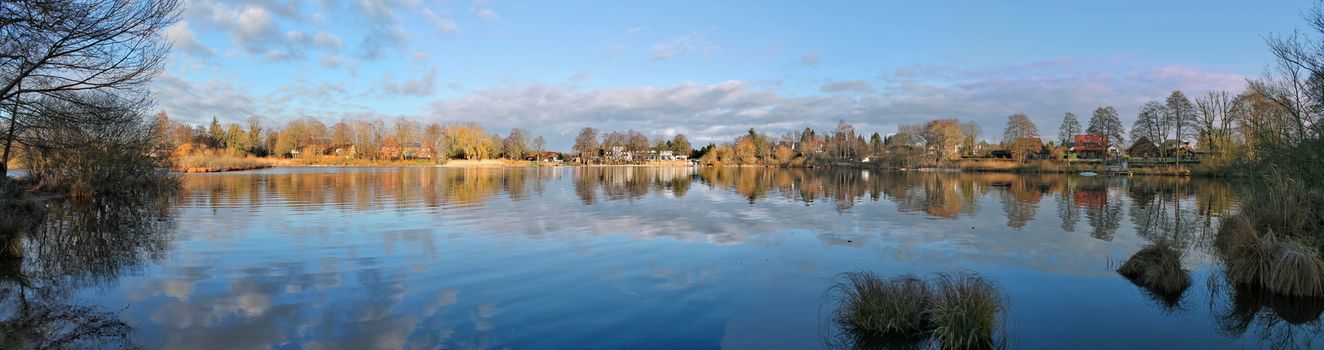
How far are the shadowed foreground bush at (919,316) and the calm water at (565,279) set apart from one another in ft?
1.29

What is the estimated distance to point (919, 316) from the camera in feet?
22.9

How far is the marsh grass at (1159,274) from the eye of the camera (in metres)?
9.45

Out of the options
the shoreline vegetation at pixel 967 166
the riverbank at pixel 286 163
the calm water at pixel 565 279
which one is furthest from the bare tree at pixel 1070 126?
the riverbank at pixel 286 163

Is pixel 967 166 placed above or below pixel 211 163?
below

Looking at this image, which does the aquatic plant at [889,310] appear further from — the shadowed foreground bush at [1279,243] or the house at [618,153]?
the house at [618,153]

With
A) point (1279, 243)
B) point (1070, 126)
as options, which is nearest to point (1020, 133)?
point (1070, 126)

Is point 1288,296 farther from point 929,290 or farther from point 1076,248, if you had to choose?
point 929,290

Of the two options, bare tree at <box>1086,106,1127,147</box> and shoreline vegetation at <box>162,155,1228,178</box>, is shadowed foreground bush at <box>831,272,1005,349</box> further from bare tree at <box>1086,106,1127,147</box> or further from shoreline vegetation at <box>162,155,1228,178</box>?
bare tree at <box>1086,106,1127,147</box>

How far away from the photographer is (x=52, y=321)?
7.10 meters

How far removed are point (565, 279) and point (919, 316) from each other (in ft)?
17.4

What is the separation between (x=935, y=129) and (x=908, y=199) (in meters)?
74.3

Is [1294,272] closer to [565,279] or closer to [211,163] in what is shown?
[565,279]

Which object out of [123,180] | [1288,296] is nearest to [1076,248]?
[1288,296]

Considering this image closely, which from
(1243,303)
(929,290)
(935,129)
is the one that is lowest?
(1243,303)
